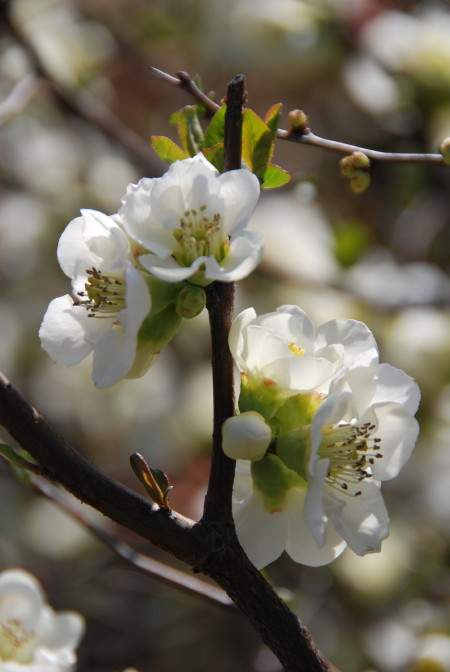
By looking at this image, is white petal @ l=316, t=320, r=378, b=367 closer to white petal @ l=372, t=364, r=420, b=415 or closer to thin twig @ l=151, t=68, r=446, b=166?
A: white petal @ l=372, t=364, r=420, b=415

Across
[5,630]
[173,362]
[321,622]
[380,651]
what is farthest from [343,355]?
[173,362]

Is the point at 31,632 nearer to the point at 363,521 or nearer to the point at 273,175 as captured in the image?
the point at 363,521

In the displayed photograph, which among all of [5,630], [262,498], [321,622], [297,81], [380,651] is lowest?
[321,622]

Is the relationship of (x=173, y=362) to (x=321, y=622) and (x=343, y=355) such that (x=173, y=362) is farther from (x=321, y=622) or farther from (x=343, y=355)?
(x=343, y=355)

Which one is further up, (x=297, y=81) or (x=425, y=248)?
(x=297, y=81)

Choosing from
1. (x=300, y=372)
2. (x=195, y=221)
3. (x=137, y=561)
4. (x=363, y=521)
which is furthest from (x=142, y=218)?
(x=137, y=561)

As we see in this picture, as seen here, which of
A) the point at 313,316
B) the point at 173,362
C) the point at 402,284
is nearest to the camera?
the point at 313,316

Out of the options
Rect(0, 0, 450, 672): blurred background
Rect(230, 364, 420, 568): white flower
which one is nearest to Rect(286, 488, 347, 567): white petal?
Rect(230, 364, 420, 568): white flower
